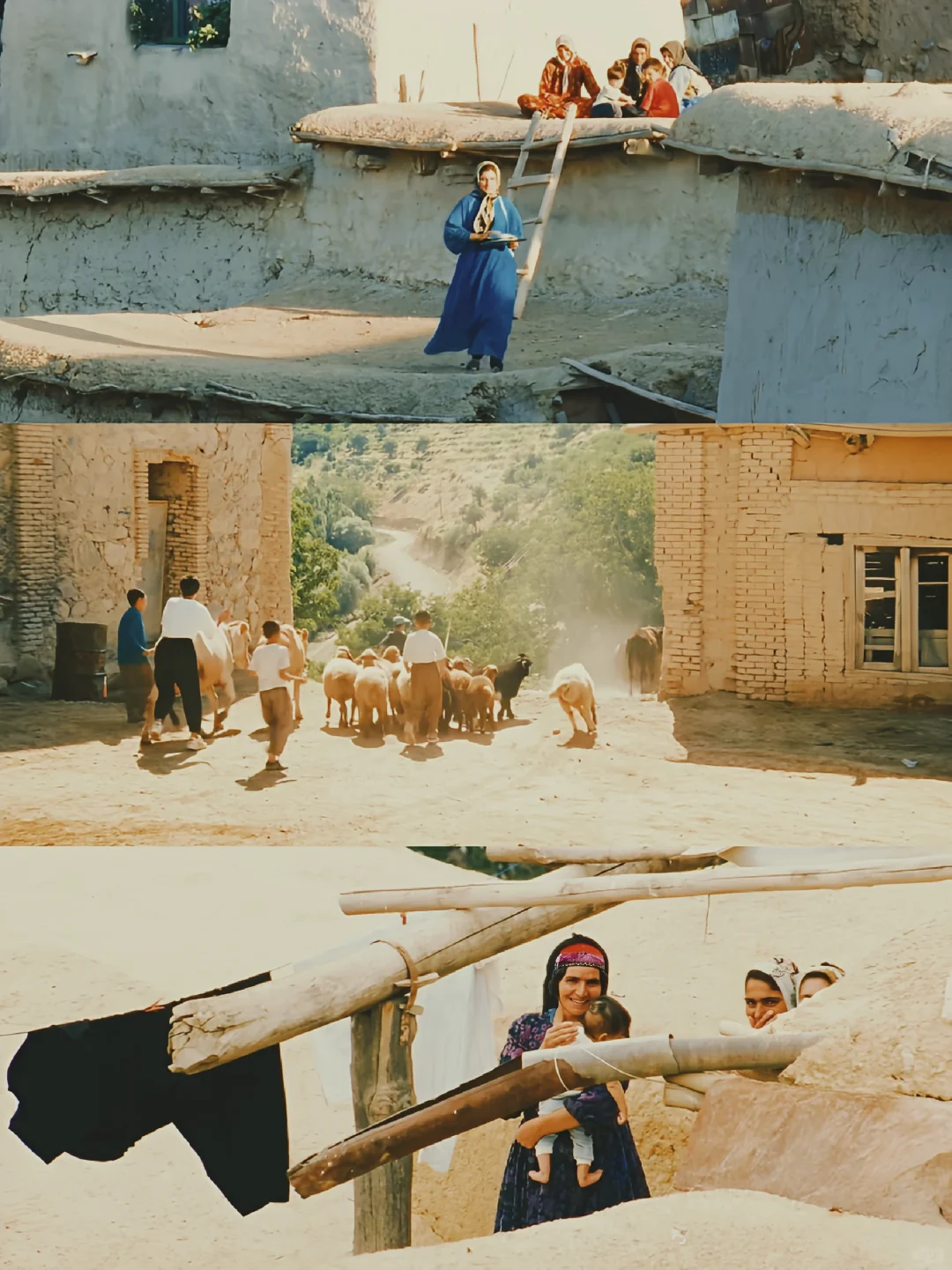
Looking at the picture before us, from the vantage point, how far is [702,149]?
4.49 metres

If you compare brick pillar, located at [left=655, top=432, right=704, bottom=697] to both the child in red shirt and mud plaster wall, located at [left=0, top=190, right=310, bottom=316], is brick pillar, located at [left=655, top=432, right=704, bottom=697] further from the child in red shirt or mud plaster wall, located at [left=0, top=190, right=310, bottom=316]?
mud plaster wall, located at [left=0, top=190, right=310, bottom=316]

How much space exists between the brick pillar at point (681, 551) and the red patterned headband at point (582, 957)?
2.82 ft

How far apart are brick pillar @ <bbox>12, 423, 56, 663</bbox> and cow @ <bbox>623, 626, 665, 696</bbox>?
1.90 m

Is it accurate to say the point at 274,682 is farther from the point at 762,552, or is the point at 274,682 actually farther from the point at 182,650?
the point at 762,552

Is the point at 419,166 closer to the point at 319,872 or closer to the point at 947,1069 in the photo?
the point at 319,872

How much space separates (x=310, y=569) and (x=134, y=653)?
63cm

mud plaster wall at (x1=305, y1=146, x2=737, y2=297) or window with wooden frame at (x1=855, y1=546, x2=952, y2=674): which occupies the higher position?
mud plaster wall at (x1=305, y1=146, x2=737, y2=297)

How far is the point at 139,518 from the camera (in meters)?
4.88

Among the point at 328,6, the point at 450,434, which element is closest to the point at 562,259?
the point at 328,6

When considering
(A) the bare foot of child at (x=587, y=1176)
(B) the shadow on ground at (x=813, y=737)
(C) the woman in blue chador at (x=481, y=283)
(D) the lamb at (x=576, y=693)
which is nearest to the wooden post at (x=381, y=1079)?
(A) the bare foot of child at (x=587, y=1176)

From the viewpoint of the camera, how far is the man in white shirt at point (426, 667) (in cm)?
493

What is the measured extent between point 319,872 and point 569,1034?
1472 mm

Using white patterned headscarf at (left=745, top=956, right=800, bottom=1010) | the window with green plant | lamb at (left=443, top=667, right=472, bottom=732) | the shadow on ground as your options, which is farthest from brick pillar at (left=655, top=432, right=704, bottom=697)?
the window with green plant

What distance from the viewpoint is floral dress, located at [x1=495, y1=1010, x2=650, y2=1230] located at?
14.1 ft
